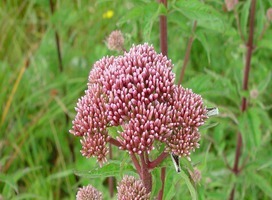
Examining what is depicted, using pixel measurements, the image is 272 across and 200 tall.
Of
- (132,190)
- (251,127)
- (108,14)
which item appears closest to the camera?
(132,190)

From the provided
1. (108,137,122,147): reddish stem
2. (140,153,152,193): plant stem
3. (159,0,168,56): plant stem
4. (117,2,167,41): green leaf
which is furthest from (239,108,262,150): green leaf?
(108,137,122,147): reddish stem

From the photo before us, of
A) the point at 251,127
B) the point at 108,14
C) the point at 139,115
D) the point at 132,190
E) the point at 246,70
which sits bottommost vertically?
the point at 132,190

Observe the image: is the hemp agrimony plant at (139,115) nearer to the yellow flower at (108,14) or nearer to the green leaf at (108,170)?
the green leaf at (108,170)

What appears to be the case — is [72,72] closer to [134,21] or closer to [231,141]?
[231,141]

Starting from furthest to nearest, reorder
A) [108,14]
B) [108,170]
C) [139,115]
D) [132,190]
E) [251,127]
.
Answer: [108,14] < [251,127] < [108,170] < [132,190] < [139,115]

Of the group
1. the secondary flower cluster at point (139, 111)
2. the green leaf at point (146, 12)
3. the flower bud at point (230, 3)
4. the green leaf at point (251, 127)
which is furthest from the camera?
the green leaf at point (251, 127)

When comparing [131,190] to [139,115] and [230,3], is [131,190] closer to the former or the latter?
[139,115]

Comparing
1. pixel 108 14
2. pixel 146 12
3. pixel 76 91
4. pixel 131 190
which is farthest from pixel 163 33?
pixel 108 14

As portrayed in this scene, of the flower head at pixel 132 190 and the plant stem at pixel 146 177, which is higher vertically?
the plant stem at pixel 146 177

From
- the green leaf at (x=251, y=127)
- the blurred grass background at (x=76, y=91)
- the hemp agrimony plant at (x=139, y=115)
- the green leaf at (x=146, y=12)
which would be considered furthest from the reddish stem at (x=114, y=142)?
the green leaf at (x=251, y=127)
